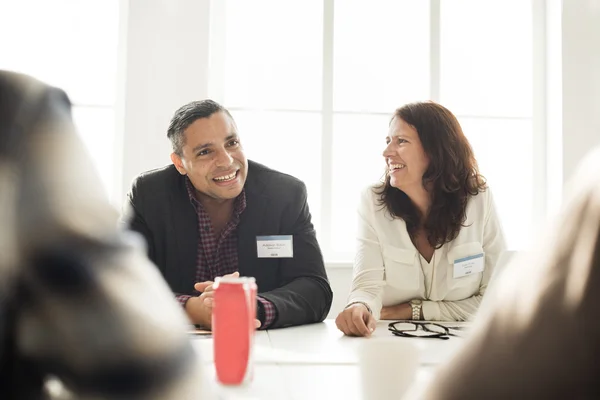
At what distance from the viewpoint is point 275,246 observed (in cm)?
222

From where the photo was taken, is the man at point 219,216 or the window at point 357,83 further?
the window at point 357,83

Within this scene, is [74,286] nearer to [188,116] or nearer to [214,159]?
[214,159]

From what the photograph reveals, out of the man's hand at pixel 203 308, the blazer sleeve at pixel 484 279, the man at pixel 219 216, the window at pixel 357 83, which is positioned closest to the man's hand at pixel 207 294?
the man's hand at pixel 203 308

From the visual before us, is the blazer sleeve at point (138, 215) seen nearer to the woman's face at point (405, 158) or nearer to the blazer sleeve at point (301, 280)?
the blazer sleeve at point (301, 280)

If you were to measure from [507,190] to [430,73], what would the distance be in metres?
1.04

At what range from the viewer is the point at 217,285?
115cm

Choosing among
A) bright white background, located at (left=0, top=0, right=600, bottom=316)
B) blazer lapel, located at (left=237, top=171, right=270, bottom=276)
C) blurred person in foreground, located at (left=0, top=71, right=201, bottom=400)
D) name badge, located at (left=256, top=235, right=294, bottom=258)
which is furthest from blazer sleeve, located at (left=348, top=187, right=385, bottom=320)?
→ blurred person in foreground, located at (left=0, top=71, right=201, bottom=400)

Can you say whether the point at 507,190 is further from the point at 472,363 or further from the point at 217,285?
the point at 472,363

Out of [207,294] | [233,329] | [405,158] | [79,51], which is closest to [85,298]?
[233,329]

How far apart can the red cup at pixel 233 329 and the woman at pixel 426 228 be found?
81 centimetres

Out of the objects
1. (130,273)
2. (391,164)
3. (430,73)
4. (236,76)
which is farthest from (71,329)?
(430,73)

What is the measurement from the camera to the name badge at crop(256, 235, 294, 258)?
7.25ft

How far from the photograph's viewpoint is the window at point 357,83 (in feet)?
13.2

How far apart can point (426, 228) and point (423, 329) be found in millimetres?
644
